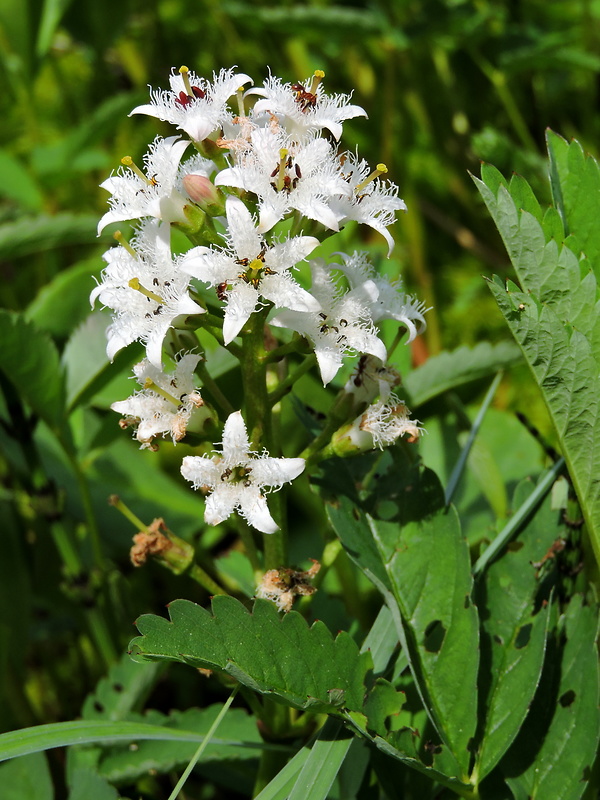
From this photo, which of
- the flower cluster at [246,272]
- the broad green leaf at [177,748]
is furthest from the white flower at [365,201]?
the broad green leaf at [177,748]

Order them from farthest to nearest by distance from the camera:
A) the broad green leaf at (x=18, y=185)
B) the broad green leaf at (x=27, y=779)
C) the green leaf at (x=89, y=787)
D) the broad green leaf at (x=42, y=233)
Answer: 1. the broad green leaf at (x=18, y=185)
2. the broad green leaf at (x=42, y=233)
3. the broad green leaf at (x=27, y=779)
4. the green leaf at (x=89, y=787)

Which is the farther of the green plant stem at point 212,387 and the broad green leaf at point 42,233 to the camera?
the broad green leaf at point 42,233

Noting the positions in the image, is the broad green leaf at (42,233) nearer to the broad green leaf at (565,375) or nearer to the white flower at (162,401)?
the white flower at (162,401)

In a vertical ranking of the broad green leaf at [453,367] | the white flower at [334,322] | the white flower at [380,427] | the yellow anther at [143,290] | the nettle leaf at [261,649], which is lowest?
the nettle leaf at [261,649]

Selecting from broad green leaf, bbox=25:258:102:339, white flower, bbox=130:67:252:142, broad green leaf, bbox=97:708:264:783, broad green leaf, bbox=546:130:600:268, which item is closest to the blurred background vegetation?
broad green leaf, bbox=25:258:102:339

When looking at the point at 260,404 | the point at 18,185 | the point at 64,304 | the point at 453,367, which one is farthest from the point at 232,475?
the point at 18,185

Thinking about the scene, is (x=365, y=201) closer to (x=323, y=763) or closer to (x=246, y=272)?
(x=246, y=272)

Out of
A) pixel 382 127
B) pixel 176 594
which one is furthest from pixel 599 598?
pixel 382 127

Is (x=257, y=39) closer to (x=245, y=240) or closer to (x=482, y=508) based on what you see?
(x=482, y=508)
